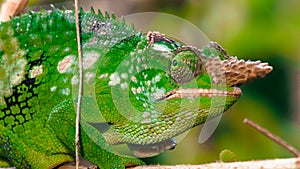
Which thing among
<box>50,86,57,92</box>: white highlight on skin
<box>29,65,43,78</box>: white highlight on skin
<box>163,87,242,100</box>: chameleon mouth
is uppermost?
<box>29,65,43,78</box>: white highlight on skin

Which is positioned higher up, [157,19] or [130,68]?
[157,19]

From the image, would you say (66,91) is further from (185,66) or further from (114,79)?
(185,66)

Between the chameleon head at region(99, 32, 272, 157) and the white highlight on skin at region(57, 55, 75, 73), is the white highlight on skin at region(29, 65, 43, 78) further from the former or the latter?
the chameleon head at region(99, 32, 272, 157)

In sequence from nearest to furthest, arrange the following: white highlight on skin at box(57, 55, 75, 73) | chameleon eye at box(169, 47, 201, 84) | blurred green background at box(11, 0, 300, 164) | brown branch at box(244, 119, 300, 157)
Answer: brown branch at box(244, 119, 300, 157), chameleon eye at box(169, 47, 201, 84), white highlight on skin at box(57, 55, 75, 73), blurred green background at box(11, 0, 300, 164)

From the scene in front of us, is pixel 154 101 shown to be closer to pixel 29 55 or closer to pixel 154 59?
pixel 154 59

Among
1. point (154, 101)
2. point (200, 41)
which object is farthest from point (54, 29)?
point (200, 41)

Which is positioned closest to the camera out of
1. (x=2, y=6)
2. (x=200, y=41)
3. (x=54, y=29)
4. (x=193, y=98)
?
(x=193, y=98)

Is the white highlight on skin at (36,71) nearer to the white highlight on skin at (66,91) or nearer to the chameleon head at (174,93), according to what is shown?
the white highlight on skin at (66,91)

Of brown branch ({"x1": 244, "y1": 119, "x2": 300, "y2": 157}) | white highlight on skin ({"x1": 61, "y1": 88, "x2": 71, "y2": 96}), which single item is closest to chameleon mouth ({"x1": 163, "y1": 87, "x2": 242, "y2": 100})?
white highlight on skin ({"x1": 61, "y1": 88, "x2": 71, "y2": 96})

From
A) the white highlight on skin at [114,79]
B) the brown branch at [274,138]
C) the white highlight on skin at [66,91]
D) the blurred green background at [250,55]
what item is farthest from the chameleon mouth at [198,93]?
the blurred green background at [250,55]
